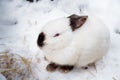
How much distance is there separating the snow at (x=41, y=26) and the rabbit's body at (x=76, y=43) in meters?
0.19

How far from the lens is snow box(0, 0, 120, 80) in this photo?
9.88 feet

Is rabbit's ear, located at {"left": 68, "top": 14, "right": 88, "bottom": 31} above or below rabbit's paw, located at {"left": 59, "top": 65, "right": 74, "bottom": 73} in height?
above

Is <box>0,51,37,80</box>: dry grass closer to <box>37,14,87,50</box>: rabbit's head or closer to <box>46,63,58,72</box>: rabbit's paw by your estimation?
<box>46,63,58,72</box>: rabbit's paw

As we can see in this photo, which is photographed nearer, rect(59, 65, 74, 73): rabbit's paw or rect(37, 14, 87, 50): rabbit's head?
rect(37, 14, 87, 50): rabbit's head

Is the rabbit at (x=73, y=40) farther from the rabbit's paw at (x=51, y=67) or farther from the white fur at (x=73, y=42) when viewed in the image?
the rabbit's paw at (x=51, y=67)

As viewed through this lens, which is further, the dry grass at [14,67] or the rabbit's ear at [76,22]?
the dry grass at [14,67]

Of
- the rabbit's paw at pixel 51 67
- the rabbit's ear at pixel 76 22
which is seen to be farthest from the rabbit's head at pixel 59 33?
the rabbit's paw at pixel 51 67

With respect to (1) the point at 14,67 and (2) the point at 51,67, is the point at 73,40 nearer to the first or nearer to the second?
(2) the point at 51,67

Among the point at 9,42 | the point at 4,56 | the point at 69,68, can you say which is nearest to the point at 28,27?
the point at 9,42

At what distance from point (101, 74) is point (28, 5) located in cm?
124

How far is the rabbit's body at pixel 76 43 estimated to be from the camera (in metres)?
2.81

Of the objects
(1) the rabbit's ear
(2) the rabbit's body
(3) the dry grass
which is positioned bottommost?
(3) the dry grass

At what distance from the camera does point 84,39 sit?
2.83m

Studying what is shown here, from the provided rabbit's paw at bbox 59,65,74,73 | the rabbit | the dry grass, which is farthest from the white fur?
the dry grass
